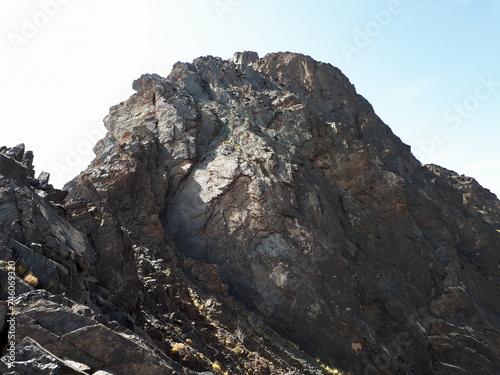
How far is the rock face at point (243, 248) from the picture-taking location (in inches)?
470

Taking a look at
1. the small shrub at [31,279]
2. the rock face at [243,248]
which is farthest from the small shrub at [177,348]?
the small shrub at [31,279]

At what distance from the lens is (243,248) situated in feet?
81.2

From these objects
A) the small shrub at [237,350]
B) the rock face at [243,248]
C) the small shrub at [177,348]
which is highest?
the rock face at [243,248]

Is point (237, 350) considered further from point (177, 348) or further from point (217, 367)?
point (177, 348)

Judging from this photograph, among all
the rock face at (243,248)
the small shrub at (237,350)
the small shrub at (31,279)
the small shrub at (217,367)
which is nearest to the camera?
the small shrub at (31,279)

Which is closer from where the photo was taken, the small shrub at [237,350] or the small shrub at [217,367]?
the small shrub at [217,367]

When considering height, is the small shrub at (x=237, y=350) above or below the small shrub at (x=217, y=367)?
above

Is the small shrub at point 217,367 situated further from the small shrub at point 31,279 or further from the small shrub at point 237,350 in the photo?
the small shrub at point 31,279

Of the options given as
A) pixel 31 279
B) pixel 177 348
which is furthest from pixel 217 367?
pixel 31 279

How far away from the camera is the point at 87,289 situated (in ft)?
40.9

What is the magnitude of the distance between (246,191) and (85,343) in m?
18.4

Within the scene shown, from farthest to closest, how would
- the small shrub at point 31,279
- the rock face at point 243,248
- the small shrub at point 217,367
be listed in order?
the small shrub at point 217,367 < the rock face at point 243,248 < the small shrub at point 31,279

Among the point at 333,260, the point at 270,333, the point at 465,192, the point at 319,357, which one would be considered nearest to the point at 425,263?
the point at 333,260

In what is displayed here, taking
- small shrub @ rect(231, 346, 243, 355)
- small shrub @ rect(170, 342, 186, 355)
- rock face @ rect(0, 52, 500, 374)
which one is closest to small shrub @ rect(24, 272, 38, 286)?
rock face @ rect(0, 52, 500, 374)
